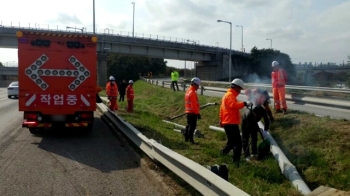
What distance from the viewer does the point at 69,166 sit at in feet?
22.8

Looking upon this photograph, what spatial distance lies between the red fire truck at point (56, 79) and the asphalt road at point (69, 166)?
1.92ft

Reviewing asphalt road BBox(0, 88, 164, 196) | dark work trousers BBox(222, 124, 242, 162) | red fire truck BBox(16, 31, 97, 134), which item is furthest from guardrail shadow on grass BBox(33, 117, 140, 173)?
dark work trousers BBox(222, 124, 242, 162)

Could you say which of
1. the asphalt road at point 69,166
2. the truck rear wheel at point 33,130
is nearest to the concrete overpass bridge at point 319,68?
the truck rear wheel at point 33,130

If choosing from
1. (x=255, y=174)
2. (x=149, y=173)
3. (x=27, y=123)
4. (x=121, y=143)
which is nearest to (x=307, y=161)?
(x=255, y=174)

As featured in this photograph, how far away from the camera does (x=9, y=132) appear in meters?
10.9

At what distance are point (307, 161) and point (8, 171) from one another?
17.8 feet

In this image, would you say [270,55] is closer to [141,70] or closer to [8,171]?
[141,70]

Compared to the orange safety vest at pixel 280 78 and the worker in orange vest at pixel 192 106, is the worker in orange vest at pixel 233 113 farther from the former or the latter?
the orange safety vest at pixel 280 78

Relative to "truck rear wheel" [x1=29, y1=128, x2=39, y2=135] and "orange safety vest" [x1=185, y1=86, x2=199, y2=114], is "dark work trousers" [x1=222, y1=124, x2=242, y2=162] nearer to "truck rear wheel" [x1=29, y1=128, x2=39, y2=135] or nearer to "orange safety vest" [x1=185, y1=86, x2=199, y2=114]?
"orange safety vest" [x1=185, y1=86, x2=199, y2=114]

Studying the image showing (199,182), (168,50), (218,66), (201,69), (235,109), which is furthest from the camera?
(201,69)

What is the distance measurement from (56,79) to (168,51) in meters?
41.9

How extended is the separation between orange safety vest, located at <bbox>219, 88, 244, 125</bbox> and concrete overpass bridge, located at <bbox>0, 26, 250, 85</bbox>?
35.8 meters

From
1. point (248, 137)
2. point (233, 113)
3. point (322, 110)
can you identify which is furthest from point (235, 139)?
point (322, 110)

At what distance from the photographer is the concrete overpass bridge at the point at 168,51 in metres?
44.2
